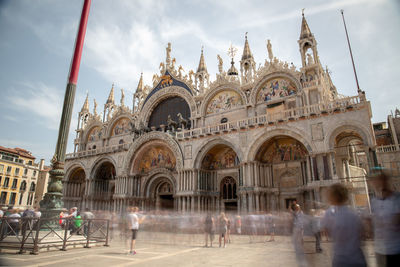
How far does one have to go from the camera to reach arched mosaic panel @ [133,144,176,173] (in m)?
25.9

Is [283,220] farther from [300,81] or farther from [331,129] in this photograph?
[300,81]

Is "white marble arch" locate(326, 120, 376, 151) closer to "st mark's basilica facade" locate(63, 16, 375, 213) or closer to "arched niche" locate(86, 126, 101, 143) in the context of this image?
"st mark's basilica facade" locate(63, 16, 375, 213)

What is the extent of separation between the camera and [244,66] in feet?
83.3

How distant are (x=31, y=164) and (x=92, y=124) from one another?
25.4 m

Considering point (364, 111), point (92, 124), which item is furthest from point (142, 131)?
point (364, 111)

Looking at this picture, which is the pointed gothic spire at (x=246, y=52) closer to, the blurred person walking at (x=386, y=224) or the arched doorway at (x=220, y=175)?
the arched doorway at (x=220, y=175)

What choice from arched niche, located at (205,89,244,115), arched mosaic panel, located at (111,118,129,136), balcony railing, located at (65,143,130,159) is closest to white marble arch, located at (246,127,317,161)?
arched niche, located at (205,89,244,115)

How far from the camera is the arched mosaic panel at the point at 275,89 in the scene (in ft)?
70.9

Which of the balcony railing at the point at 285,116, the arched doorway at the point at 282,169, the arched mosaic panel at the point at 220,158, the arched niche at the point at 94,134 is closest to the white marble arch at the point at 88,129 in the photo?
the arched niche at the point at 94,134

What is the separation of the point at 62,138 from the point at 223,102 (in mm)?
16037

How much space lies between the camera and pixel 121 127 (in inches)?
1291

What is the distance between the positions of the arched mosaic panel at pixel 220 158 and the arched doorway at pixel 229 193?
1.25 meters

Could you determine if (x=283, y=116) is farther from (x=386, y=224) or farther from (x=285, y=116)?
(x=386, y=224)

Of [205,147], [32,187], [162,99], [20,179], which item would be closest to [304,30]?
[205,147]
